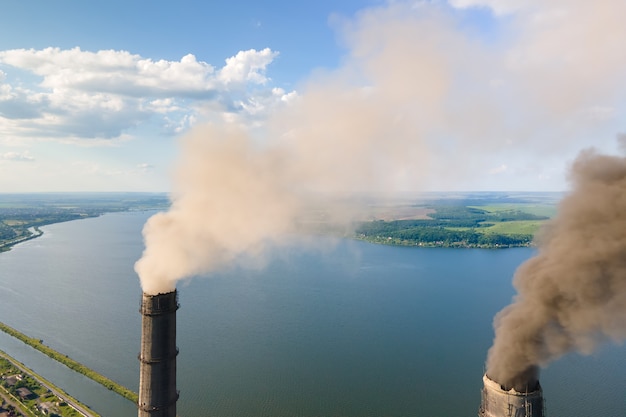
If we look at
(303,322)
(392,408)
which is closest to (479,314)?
(303,322)

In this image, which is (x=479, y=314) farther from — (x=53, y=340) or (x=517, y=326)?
(x=53, y=340)

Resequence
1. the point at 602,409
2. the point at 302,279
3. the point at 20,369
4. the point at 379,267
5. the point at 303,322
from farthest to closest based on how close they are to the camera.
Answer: the point at 379,267
the point at 302,279
the point at 303,322
the point at 20,369
the point at 602,409

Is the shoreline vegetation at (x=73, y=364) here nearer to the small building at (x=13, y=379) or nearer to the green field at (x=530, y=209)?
the small building at (x=13, y=379)

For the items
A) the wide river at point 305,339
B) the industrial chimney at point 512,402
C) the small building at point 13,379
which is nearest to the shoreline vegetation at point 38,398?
the small building at point 13,379

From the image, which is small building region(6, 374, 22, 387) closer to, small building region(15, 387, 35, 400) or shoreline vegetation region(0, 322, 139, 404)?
small building region(15, 387, 35, 400)

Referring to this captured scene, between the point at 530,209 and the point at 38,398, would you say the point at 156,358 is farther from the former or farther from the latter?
the point at 530,209
